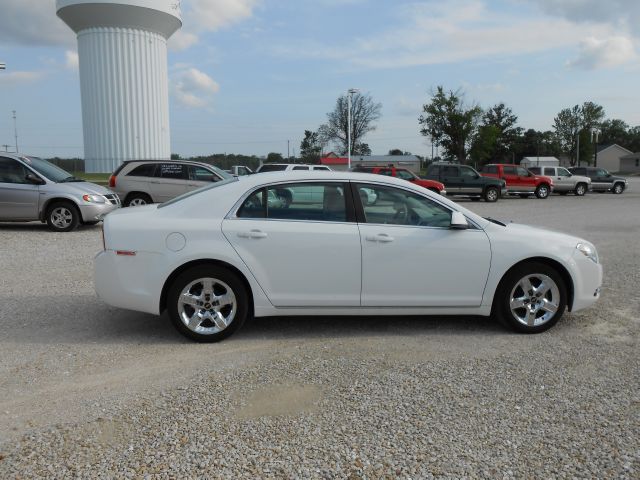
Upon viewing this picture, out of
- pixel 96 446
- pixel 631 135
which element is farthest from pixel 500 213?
pixel 631 135

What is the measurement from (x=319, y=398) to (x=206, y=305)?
1.54 meters

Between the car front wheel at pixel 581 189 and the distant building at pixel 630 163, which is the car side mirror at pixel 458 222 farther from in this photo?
the distant building at pixel 630 163

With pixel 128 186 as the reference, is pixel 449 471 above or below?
below

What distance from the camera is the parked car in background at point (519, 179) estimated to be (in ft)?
92.6

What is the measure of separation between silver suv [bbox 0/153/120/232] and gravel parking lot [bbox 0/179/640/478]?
269 inches

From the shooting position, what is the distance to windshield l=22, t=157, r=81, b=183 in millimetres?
12477

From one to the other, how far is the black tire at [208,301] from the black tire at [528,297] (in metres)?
2.32

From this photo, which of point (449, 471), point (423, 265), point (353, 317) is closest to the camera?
point (449, 471)

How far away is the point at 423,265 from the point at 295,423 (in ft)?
6.83

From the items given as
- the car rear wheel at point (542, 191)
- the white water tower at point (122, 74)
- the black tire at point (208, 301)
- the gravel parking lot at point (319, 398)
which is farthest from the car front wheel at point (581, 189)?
the white water tower at point (122, 74)

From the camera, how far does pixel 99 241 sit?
36.8 ft

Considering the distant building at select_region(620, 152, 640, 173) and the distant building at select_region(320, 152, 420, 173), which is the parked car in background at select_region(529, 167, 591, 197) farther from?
the distant building at select_region(620, 152, 640, 173)

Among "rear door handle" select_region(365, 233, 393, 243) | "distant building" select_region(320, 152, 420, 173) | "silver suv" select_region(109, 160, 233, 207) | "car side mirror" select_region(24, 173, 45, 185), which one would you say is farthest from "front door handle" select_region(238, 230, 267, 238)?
"distant building" select_region(320, 152, 420, 173)

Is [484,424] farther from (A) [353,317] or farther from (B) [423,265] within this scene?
(A) [353,317]
